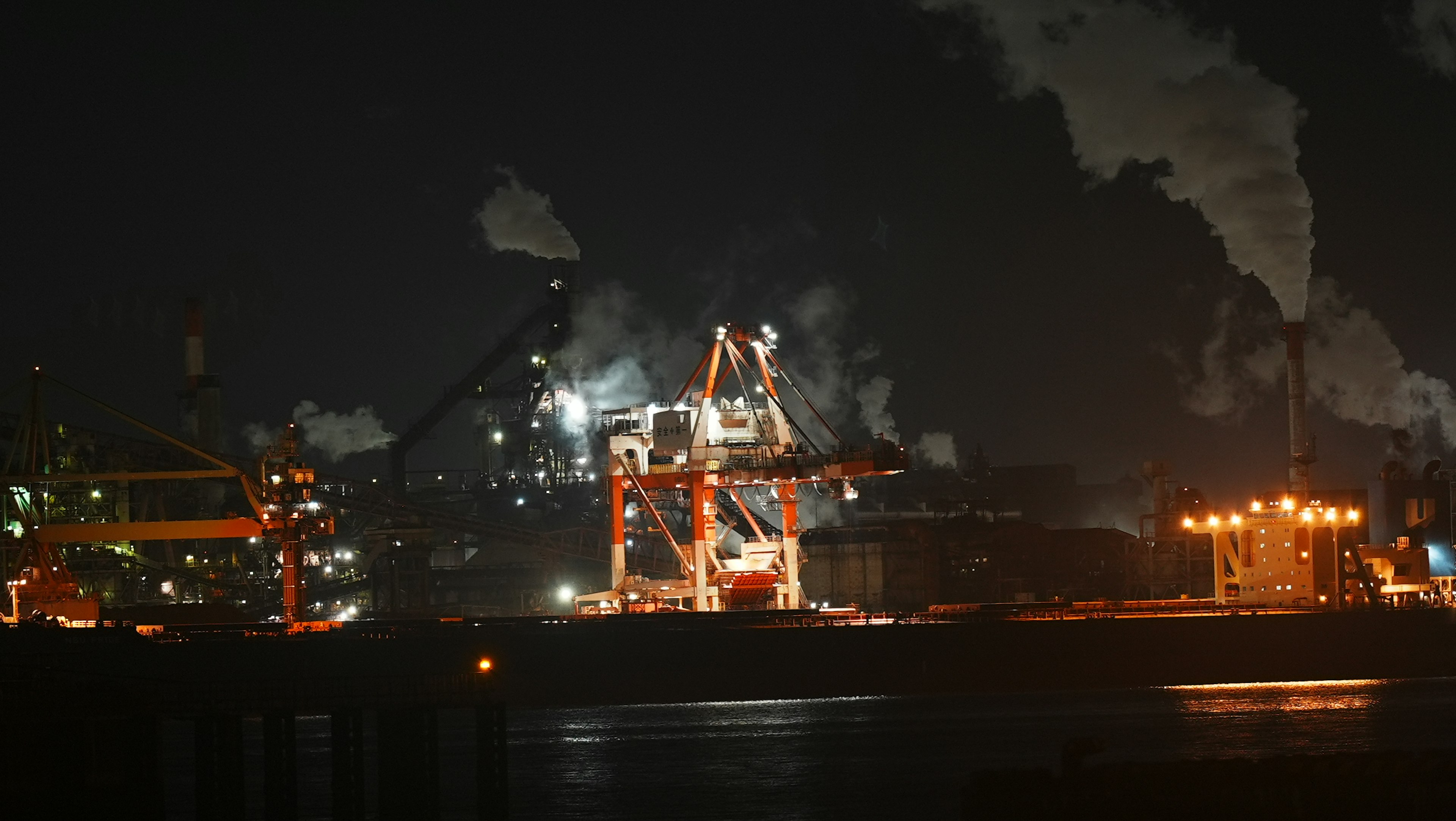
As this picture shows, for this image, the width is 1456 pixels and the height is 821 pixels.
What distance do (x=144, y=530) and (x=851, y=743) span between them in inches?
935

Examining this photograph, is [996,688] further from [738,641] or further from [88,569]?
[88,569]

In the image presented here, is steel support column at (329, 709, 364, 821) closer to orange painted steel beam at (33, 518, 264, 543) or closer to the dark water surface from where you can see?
the dark water surface

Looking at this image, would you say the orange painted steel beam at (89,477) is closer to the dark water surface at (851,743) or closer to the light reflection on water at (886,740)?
the dark water surface at (851,743)

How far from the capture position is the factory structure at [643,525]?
47.6 m

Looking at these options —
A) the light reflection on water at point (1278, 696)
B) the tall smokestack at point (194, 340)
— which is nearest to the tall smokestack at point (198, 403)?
the tall smokestack at point (194, 340)

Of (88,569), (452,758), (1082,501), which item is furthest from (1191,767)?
(1082,501)

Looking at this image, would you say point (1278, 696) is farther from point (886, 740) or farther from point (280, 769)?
point (280, 769)

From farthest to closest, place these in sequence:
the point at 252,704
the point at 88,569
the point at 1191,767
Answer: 1. the point at 88,569
2. the point at 252,704
3. the point at 1191,767

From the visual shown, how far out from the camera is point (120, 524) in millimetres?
46469

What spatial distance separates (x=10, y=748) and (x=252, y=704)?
12.8ft

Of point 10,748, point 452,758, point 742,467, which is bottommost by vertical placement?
point 452,758

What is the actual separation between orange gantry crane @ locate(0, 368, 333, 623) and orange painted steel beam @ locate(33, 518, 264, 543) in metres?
0.03

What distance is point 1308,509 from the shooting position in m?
47.5

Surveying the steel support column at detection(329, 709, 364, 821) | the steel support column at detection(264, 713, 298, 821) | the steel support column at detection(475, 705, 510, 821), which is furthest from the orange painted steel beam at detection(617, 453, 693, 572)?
the steel support column at detection(264, 713, 298, 821)
